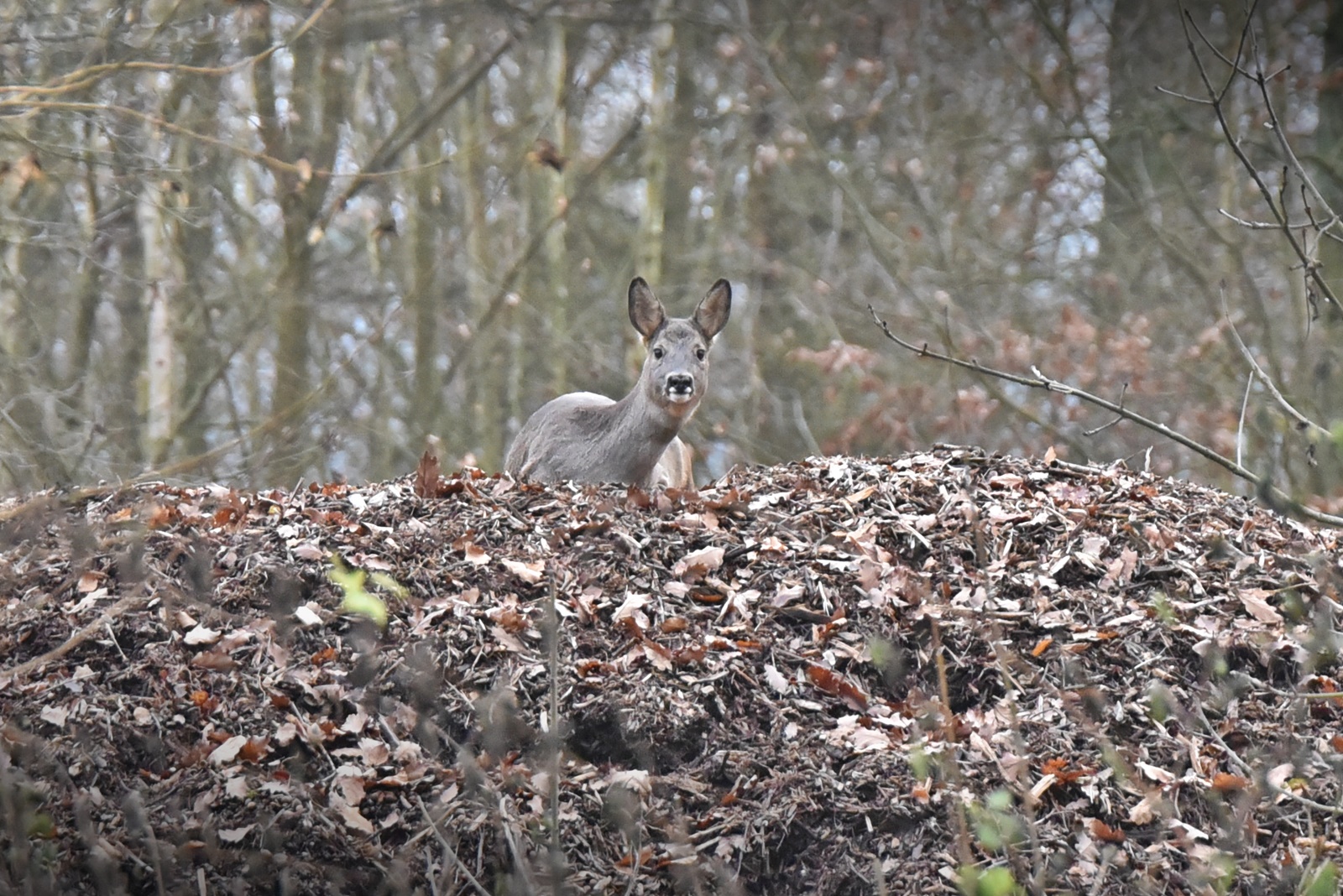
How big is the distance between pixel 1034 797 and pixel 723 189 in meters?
13.7

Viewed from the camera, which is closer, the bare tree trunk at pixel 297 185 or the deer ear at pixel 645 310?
the deer ear at pixel 645 310

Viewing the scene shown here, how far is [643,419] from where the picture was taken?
8992 millimetres

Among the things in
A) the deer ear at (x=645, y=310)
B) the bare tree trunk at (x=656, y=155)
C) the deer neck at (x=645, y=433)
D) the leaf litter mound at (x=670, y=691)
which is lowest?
the leaf litter mound at (x=670, y=691)

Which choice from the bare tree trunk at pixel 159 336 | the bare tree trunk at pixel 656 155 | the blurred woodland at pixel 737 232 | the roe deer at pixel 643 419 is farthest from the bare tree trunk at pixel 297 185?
the roe deer at pixel 643 419

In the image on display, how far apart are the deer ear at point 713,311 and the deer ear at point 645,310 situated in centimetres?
24

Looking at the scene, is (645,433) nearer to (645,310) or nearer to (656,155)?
(645,310)

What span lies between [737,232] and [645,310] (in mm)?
10513

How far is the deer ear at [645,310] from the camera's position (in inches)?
362

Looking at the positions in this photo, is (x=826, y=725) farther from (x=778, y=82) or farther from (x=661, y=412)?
(x=778, y=82)

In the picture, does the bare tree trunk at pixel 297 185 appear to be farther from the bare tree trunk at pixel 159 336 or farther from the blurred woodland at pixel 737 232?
the bare tree trunk at pixel 159 336

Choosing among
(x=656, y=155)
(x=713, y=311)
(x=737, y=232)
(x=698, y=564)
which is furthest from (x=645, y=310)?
(x=737, y=232)

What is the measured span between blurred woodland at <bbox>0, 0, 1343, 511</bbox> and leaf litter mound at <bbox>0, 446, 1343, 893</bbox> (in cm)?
574

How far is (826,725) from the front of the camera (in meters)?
5.67

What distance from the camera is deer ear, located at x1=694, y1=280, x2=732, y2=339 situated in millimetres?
9266
